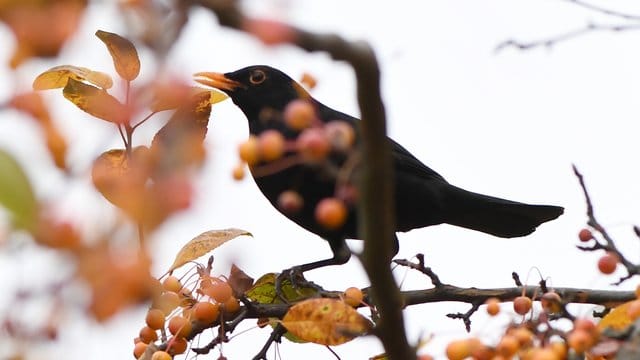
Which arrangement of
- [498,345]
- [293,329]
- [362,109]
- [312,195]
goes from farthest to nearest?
[312,195], [293,329], [498,345], [362,109]

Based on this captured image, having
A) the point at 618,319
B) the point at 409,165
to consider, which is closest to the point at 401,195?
the point at 409,165

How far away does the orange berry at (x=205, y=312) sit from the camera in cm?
267

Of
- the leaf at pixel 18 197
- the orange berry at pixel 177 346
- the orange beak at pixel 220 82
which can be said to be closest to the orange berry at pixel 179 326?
the orange berry at pixel 177 346

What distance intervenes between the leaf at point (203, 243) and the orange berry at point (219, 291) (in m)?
0.10

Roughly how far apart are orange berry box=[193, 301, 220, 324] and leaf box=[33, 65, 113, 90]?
0.65 meters

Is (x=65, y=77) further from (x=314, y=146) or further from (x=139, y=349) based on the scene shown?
(x=314, y=146)

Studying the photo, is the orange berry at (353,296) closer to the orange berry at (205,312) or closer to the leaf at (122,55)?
the orange berry at (205,312)

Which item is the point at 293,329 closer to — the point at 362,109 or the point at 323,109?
the point at 362,109

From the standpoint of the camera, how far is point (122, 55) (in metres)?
2.63

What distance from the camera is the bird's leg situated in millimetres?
3321

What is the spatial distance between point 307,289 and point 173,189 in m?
2.29

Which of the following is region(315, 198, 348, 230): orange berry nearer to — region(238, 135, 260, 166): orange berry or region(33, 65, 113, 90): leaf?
region(238, 135, 260, 166): orange berry

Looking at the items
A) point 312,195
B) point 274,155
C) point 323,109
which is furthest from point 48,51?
point 323,109

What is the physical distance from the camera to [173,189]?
46.6 inches
